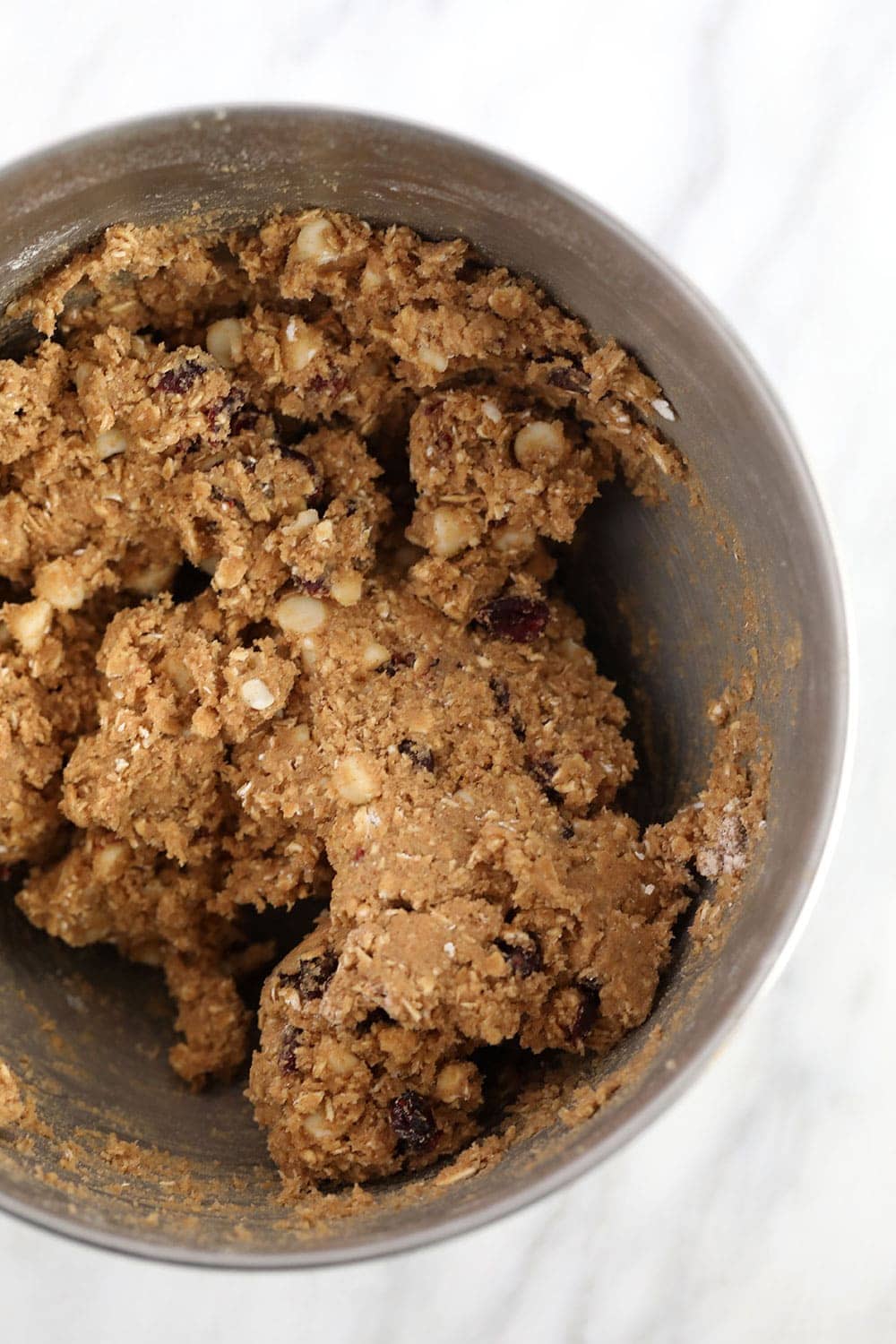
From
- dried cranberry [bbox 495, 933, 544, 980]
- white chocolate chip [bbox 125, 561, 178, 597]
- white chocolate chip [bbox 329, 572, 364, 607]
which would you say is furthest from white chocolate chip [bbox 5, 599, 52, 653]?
dried cranberry [bbox 495, 933, 544, 980]

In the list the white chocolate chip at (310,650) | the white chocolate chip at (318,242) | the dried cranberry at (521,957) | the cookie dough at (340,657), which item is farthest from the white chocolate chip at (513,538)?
the dried cranberry at (521,957)

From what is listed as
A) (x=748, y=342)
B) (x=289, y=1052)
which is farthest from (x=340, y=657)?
(x=748, y=342)

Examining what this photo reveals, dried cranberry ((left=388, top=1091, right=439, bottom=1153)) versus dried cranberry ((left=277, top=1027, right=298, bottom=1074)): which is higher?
dried cranberry ((left=388, top=1091, right=439, bottom=1153))

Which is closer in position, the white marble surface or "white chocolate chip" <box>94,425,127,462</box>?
"white chocolate chip" <box>94,425,127,462</box>

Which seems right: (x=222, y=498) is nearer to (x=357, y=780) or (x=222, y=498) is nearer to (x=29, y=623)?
(x=29, y=623)

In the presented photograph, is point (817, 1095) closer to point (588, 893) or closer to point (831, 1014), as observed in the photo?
point (831, 1014)

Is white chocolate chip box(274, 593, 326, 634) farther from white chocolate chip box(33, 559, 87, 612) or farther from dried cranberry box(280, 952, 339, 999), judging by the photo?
dried cranberry box(280, 952, 339, 999)

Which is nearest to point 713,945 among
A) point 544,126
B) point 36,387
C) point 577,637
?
Answer: point 577,637
